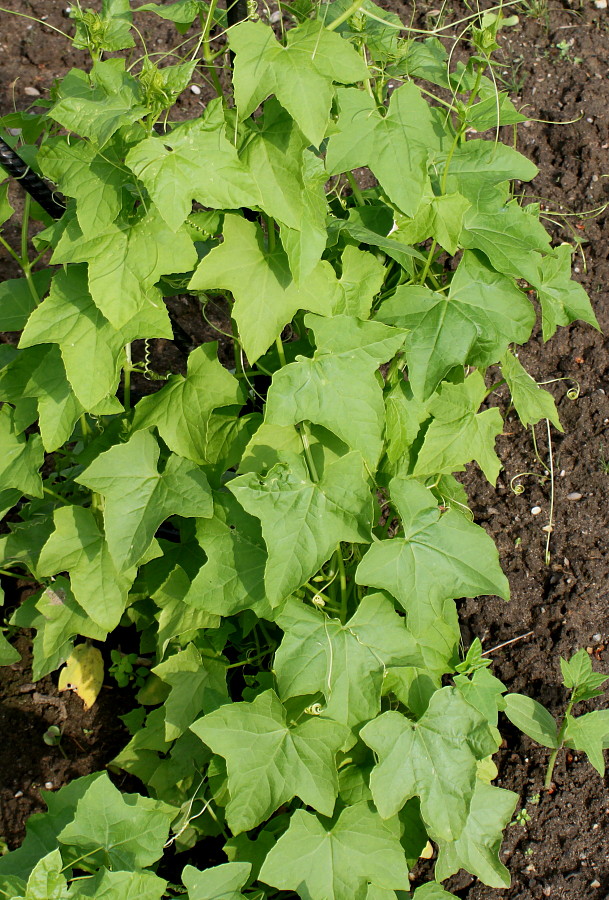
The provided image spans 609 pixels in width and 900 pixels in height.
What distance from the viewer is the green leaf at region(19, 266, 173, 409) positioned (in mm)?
1985

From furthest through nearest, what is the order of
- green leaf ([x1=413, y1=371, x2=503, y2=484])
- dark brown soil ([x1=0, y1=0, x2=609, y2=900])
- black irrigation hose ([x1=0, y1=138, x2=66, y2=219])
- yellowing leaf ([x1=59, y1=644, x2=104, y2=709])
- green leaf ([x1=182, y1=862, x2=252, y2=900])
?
yellowing leaf ([x1=59, y1=644, x2=104, y2=709]) < dark brown soil ([x1=0, y1=0, x2=609, y2=900]) < green leaf ([x1=413, y1=371, x2=503, y2=484]) < black irrigation hose ([x1=0, y1=138, x2=66, y2=219]) < green leaf ([x1=182, y1=862, x2=252, y2=900])

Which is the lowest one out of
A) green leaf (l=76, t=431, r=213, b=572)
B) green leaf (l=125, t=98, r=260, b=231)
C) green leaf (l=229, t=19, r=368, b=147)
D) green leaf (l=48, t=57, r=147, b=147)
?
green leaf (l=76, t=431, r=213, b=572)

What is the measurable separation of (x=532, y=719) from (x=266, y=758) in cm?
101

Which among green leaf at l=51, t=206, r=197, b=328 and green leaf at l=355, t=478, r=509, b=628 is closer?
green leaf at l=51, t=206, r=197, b=328

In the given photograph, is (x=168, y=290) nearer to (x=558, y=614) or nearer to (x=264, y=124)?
(x=264, y=124)

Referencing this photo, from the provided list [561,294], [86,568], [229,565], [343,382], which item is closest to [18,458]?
[86,568]

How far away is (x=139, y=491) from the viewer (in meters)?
2.17

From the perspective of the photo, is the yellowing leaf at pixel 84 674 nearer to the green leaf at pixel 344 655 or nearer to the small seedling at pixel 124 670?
the small seedling at pixel 124 670

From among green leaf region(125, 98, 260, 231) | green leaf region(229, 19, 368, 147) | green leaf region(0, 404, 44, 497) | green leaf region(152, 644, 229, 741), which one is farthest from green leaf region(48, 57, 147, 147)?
green leaf region(152, 644, 229, 741)

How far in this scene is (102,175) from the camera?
183cm

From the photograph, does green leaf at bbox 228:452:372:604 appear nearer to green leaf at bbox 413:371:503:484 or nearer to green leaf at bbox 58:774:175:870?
green leaf at bbox 413:371:503:484

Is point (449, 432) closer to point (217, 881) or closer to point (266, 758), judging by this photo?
point (266, 758)

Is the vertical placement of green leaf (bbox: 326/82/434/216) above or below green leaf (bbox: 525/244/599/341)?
above

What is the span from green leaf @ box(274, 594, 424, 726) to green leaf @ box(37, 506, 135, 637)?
1.79 ft
